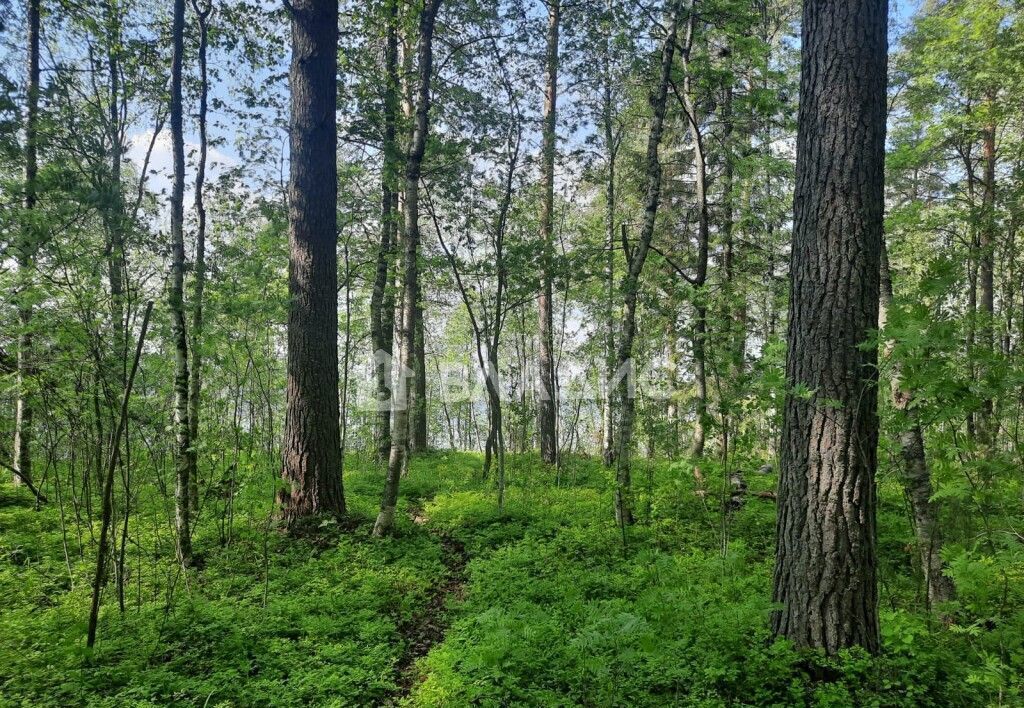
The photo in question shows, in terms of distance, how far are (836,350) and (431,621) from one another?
4052 mm

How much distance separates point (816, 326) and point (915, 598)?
2964 mm


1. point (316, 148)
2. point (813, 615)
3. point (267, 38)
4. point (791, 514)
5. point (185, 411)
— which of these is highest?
point (267, 38)

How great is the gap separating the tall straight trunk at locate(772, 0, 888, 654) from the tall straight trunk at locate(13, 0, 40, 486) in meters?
6.26

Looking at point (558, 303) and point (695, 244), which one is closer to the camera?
point (695, 244)

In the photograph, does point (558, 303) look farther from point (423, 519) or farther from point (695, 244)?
point (423, 519)

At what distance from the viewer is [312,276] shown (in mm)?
Answer: 7016

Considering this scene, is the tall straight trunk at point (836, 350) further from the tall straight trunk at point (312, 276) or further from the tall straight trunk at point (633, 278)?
the tall straight trunk at point (312, 276)

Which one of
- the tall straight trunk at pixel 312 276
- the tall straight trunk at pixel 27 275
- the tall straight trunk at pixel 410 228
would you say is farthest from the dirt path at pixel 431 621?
the tall straight trunk at pixel 27 275

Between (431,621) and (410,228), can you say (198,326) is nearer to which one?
(410,228)

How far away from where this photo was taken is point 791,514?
3.58 m

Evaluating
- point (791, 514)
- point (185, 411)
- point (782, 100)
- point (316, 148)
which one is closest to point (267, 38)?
point (316, 148)

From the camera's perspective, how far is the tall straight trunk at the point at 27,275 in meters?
4.71

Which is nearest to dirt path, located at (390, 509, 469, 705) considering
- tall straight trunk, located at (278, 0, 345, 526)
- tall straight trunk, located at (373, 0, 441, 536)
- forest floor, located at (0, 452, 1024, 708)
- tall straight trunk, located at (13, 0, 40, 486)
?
forest floor, located at (0, 452, 1024, 708)

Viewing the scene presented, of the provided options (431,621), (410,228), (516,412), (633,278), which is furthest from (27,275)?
(516,412)
